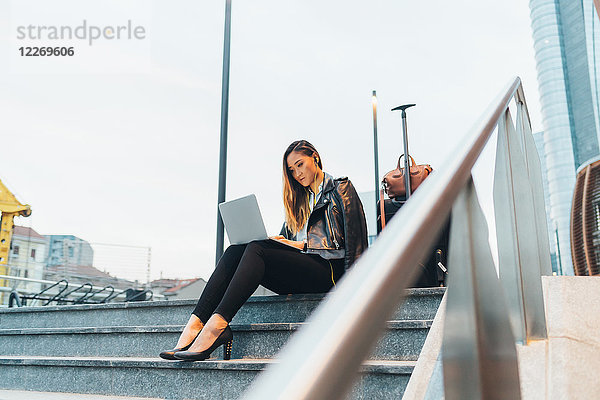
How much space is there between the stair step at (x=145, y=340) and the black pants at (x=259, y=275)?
5.8 inches

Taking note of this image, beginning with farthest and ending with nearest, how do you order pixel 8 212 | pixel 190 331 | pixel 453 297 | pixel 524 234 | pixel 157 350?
pixel 8 212, pixel 157 350, pixel 190 331, pixel 524 234, pixel 453 297

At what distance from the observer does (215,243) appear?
5941mm

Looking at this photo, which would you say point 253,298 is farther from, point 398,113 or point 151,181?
point 151,181

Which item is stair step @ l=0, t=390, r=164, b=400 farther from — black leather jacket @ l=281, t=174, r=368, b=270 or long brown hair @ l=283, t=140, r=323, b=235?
long brown hair @ l=283, t=140, r=323, b=235

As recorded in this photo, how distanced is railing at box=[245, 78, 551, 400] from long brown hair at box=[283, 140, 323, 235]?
175 centimetres

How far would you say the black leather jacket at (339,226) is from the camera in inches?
120

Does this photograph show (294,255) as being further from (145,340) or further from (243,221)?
(145,340)

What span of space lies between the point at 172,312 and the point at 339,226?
1.09 m

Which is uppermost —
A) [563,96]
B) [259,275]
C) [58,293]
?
[563,96]

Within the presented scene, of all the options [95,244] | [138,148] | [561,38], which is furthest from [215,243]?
[561,38]

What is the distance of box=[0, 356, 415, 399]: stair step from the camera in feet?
6.31

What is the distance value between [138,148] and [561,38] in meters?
30.8

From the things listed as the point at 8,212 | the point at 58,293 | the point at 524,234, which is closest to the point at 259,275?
the point at 524,234

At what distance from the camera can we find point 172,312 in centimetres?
309
